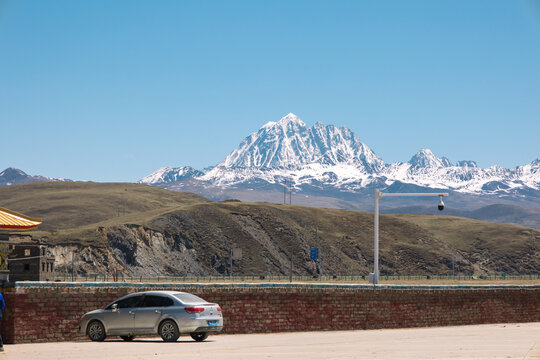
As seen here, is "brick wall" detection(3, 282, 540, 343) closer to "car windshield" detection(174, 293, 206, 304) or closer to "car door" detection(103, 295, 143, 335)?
"car door" detection(103, 295, 143, 335)

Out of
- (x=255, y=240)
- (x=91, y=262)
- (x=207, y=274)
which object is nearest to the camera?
(x=91, y=262)

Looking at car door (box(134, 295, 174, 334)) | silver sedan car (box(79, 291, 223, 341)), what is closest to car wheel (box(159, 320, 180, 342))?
silver sedan car (box(79, 291, 223, 341))

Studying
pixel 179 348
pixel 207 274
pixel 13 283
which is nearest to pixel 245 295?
pixel 179 348

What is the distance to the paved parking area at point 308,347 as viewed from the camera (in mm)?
20625

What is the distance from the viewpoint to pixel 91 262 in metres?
142

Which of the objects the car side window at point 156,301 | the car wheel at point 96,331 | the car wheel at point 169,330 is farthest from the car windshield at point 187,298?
the car wheel at point 96,331

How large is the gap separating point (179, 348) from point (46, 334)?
4956 mm

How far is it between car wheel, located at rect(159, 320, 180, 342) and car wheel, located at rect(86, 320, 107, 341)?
1.91 m

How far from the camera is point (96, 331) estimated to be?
82.5 feet

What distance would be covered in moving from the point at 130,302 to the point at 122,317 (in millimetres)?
529

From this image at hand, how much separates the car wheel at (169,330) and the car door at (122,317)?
0.96 metres

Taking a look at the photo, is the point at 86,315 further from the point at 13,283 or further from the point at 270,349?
the point at 270,349

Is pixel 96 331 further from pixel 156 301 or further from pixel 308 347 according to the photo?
pixel 308 347

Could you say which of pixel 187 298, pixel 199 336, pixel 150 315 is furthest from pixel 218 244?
pixel 150 315
